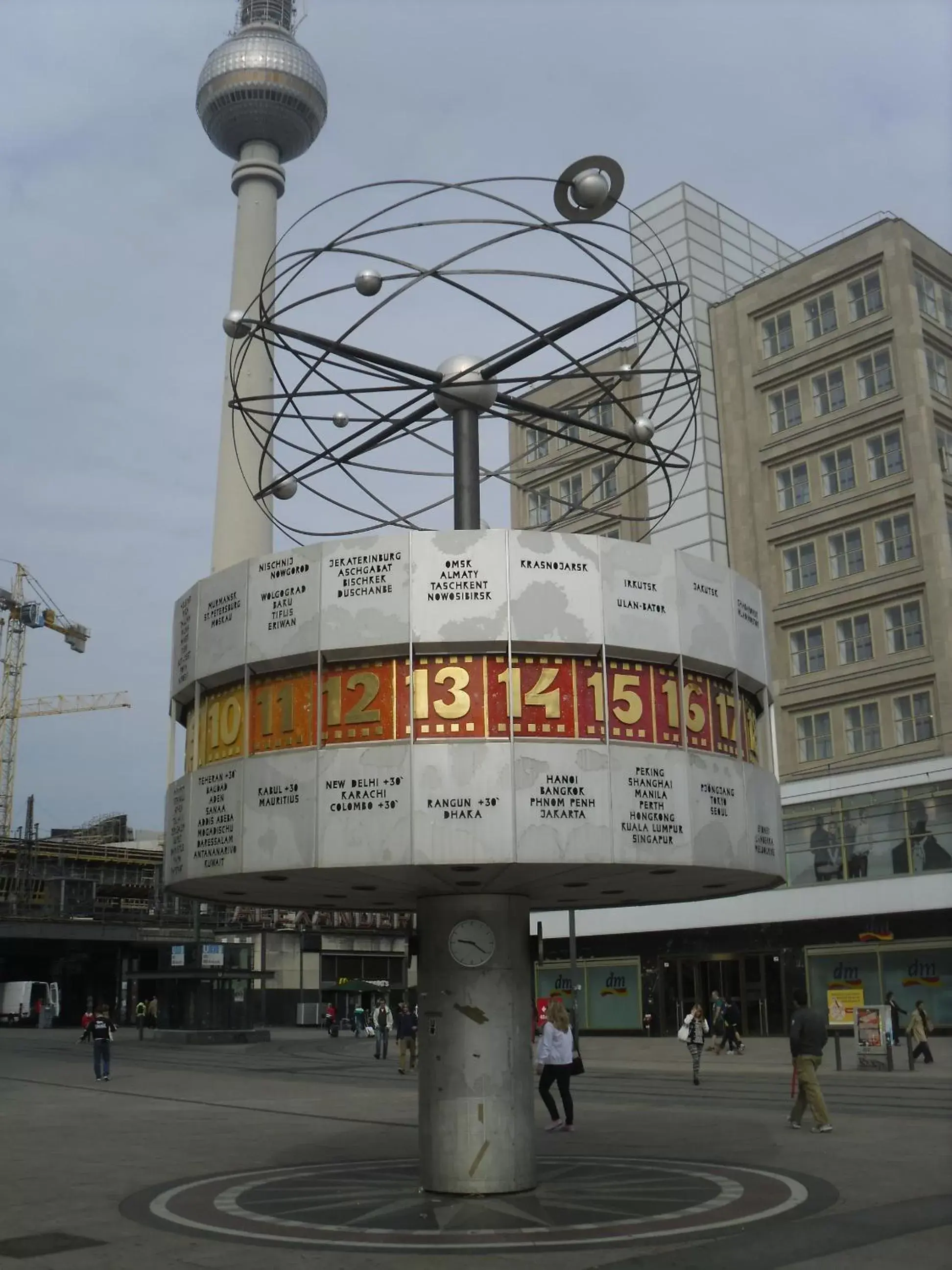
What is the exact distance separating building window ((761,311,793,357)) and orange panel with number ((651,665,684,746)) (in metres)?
48.8

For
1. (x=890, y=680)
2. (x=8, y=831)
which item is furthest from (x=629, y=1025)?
(x=8, y=831)

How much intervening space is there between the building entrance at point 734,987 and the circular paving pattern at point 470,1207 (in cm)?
3813

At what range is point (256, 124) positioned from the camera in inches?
4385

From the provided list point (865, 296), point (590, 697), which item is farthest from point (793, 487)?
point (590, 697)

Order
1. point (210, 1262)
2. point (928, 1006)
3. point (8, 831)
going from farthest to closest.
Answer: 1. point (8, 831)
2. point (928, 1006)
3. point (210, 1262)

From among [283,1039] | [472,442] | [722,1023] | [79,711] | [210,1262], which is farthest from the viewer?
[79,711]

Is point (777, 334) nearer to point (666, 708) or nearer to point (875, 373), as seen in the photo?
point (875, 373)

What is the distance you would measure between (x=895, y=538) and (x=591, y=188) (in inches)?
1718

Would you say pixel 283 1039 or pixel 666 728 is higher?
pixel 666 728

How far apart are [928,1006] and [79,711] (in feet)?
443

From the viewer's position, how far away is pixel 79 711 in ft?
538

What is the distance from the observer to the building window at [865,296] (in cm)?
5556

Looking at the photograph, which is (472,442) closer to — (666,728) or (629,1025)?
(666,728)

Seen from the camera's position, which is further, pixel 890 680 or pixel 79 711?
pixel 79 711
